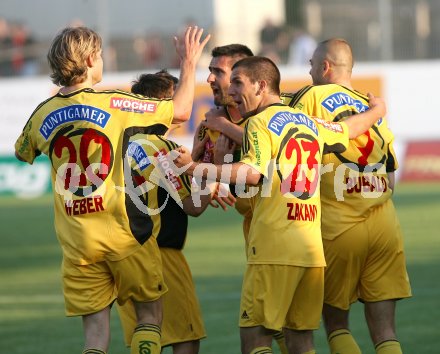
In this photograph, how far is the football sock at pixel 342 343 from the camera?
7.63 metres

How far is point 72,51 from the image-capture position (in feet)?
22.9

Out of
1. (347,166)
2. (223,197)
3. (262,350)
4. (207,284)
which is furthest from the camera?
(207,284)

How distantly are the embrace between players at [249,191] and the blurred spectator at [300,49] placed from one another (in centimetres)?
1854

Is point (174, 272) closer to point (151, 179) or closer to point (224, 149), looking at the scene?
point (151, 179)

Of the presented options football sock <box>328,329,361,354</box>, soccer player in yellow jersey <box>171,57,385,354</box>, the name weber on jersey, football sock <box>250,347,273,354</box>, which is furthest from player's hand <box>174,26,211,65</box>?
football sock <box>328,329,361,354</box>

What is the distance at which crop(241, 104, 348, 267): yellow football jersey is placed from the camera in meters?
6.89

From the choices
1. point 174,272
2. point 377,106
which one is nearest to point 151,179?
point 174,272

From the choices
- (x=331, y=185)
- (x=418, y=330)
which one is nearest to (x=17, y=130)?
(x=418, y=330)

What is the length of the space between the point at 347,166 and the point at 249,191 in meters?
0.78

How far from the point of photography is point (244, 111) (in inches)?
284

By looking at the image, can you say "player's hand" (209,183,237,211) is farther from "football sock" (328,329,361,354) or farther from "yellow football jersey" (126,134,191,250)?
"football sock" (328,329,361,354)

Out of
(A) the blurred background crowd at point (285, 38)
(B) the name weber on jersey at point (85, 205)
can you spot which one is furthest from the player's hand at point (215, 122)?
(A) the blurred background crowd at point (285, 38)

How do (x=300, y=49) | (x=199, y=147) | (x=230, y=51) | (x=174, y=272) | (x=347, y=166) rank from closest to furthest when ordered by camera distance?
1. (x=347, y=166)
2. (x=174, y=272)
3. (x=199, y=147)
4. (x=230, y=51)
5. (x=300, y=49)

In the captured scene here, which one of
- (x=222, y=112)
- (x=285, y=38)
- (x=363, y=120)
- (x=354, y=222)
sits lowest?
(x=354, y=222)
